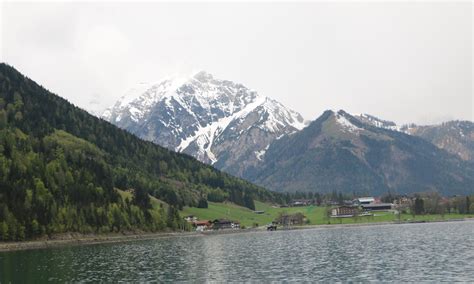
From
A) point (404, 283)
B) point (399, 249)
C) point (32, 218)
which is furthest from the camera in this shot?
point (32, 218)

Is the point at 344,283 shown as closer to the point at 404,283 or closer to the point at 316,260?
the point at 404,283

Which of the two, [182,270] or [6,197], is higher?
[6,197]

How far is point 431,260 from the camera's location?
10631cm

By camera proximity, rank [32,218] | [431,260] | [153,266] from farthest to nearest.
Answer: [32,218] → [153,266] → [431,260]

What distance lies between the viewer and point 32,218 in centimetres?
19325

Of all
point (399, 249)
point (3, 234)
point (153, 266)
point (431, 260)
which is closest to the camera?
point (431, 260)

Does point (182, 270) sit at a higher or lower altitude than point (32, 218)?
lower

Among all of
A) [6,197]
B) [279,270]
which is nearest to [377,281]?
[279,270]

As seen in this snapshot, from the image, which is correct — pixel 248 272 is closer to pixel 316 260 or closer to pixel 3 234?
pixel 316 260

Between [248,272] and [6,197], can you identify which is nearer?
[248,272]

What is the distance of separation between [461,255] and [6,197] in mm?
153573

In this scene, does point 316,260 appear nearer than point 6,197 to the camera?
Yes

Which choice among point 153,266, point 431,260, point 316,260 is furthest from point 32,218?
point 431,260

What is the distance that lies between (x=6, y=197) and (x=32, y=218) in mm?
12197
